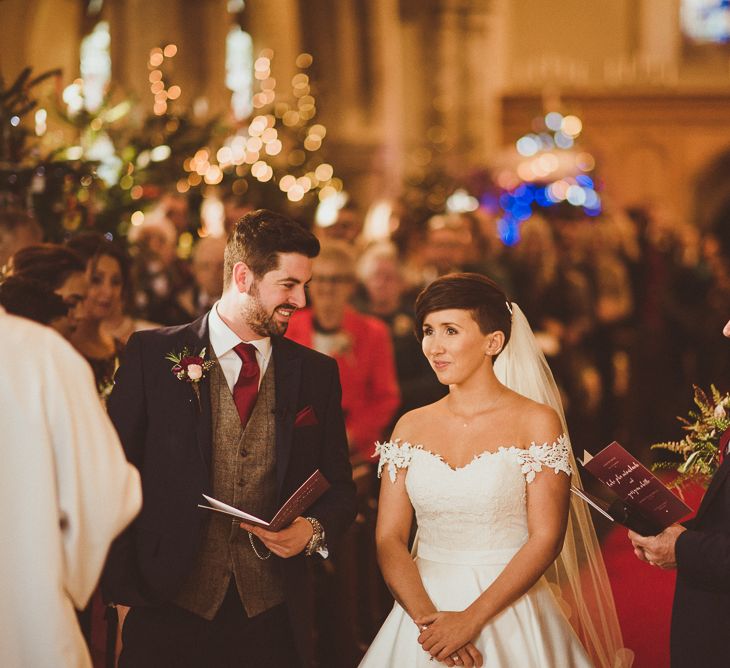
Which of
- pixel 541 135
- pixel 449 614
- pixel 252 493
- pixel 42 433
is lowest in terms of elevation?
pixel 449 614

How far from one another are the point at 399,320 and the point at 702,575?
390 centimetres

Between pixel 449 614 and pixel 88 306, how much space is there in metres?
2.32

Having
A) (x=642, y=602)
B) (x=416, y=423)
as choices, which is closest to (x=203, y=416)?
(x=416, y=423)

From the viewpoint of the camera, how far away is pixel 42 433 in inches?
103

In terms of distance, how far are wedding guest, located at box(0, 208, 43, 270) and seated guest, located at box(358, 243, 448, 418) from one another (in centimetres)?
233

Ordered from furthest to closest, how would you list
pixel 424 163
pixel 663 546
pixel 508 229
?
pixel 424 163, pixel 508 229, pixel 663 546

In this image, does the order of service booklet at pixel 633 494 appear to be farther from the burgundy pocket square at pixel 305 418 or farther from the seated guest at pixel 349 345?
the seated guest at pixel 349 345

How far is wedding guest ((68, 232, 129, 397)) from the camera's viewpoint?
488 centimetres

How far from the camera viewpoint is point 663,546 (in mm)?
3344

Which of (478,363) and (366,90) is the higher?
(366,90)

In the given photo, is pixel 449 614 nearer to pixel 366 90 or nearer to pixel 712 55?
pixel 366 90

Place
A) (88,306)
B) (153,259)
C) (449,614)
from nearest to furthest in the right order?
1. (449,614)
2. (88,306)
3. (153,259)

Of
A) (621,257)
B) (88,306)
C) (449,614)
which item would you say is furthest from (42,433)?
(621,257)

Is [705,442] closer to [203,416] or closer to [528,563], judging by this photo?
[528,563]
